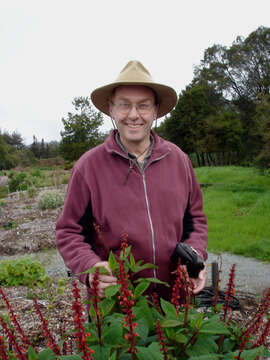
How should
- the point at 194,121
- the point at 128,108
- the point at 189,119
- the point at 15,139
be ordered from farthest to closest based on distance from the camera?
the point at 15,139, the point at 194,121, the point at 189,119, the point at 128,108

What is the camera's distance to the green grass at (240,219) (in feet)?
25.0

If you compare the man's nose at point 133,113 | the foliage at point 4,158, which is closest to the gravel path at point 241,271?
the man's nose at point 133,113

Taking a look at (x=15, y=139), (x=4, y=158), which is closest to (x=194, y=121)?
(x=4, y=158)

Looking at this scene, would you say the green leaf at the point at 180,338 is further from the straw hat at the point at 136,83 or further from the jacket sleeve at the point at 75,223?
the straw hat at the point at 136,83

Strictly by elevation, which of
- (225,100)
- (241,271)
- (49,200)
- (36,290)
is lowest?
(241,271)

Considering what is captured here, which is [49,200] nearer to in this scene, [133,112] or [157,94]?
[157,94]

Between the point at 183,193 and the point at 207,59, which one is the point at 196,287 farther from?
the point at 207,59

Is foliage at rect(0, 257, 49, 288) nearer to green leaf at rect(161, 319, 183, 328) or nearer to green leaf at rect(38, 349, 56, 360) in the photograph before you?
green leaf at rect(38, 349, 56, 360)

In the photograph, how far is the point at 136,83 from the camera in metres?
2.17

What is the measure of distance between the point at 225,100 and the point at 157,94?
42862 millimetres

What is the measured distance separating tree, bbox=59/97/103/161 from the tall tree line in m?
10.4

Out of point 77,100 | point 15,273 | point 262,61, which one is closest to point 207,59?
point 262,61

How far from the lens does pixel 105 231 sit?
2.12 meters

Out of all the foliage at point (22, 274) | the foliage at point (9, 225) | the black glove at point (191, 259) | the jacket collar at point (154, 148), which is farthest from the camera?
the foliage at point (9, 225)
